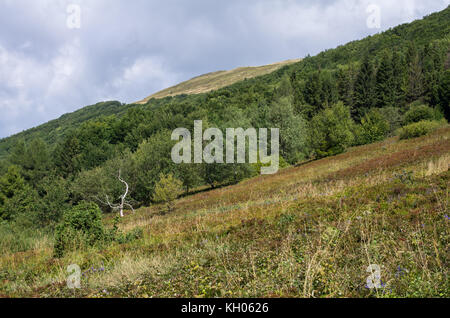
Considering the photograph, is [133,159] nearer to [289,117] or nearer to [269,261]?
[289,117]

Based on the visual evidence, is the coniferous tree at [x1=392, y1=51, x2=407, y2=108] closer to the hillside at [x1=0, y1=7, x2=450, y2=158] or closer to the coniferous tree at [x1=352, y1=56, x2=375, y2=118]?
the coniferous tree at [x1=352, y1=56, x2=375, y2=118]

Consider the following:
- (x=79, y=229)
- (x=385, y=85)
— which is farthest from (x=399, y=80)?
(x=79, y=229)

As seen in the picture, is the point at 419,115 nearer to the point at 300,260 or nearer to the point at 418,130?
the point at 418,130

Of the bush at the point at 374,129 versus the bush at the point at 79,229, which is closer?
the bush at the point at 79,229

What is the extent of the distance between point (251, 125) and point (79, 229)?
50.8 metres

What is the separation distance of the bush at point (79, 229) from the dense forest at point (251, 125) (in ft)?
53.1

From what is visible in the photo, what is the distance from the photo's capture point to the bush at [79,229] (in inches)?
328

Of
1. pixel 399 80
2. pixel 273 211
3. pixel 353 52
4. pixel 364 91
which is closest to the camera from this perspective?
pixel 273 211

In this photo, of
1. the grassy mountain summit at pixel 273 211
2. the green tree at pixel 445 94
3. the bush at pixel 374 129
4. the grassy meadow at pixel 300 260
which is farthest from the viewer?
the green tree at pixel 445 94

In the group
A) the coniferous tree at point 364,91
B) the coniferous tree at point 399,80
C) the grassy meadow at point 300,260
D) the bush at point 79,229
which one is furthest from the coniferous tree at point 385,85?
the bush at point 79,229

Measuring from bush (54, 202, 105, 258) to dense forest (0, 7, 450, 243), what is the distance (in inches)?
637

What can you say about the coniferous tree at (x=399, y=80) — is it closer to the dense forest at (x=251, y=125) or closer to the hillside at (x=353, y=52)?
the dense forest at (x=251, y=125)

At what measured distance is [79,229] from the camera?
362 inches

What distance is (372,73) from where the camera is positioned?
75.4 metres
